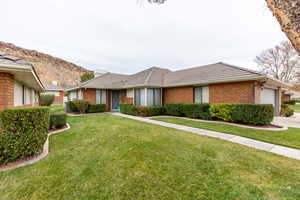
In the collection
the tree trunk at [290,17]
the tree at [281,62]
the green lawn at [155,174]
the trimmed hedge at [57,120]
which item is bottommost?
the green lawn at [155,174]

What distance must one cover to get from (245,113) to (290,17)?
25.4ft

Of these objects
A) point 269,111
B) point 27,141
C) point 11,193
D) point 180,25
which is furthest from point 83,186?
point 180,25

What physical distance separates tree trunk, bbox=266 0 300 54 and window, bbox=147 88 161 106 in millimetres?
10997

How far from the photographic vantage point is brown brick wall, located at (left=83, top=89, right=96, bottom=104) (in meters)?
14.3

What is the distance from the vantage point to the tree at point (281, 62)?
903 inches

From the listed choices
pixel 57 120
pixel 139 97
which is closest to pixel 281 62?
pixel 139 97

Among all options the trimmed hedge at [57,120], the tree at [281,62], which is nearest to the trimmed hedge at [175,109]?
the trimmed hedge at [57,120]

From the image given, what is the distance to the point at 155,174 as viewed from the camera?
278 cm

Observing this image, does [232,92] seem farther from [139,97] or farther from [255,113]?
[139,97]

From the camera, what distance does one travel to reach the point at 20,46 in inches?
2016

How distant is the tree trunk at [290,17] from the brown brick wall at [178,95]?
9799 mm

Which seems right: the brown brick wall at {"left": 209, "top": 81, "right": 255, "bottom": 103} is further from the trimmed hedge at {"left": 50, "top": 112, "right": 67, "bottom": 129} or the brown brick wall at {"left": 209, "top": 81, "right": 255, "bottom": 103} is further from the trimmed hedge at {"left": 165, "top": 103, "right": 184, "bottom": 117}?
the trimmed hedge at {"left": 50, "top": 112, "right": 67, "bottom": 129}

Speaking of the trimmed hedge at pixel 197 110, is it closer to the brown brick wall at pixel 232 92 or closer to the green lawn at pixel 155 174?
the brown brick wall at pixel 232 92

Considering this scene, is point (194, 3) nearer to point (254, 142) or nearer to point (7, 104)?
point (254, 142)
